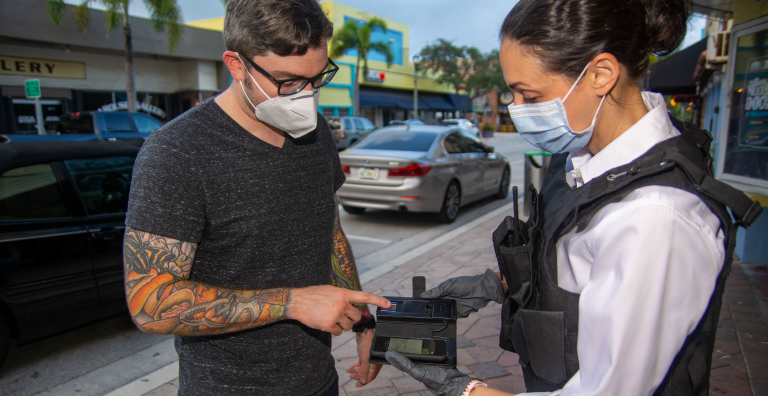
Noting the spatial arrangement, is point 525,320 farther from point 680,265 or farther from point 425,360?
point 680,265

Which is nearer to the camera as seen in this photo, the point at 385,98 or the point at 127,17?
the point at 127,17

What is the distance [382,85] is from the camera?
130 feet

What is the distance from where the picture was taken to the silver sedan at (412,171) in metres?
7.21

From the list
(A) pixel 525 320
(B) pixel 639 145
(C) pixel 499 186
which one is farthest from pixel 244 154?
(C) pixel 499 186

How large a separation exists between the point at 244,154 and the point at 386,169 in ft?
19.0

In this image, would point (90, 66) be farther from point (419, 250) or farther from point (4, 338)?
point (4, 338)

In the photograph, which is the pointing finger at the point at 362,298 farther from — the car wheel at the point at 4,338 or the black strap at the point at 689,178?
the car wheel at the point at 4,338

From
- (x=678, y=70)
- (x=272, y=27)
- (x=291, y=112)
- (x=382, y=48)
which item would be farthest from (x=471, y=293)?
(x=382, y=48)

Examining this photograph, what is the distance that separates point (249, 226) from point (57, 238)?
2.77 m

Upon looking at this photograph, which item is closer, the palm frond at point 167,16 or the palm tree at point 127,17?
the palm tree at point 127,17

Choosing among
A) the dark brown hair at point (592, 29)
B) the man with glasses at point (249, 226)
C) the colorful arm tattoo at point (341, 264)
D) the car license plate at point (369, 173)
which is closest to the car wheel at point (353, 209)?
the car license plate at point (369, 173)

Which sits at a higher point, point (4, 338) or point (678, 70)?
point (678, 70)

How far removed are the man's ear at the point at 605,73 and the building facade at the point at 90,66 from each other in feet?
66.9

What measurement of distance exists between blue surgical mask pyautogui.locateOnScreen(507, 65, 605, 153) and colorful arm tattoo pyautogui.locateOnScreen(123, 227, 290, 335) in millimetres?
969
